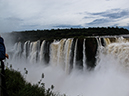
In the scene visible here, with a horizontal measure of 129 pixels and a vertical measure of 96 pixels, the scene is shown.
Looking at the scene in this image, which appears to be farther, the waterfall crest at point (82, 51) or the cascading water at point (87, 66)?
the waterfall crest at point (82, 51)

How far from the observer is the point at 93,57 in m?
9.02

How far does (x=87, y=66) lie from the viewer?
360 inches

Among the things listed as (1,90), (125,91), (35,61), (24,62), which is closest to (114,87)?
(125,91)

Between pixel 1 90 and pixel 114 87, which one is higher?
pixel 1 90

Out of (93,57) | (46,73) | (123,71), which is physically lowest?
(46,73)

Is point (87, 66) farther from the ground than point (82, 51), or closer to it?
closer to it

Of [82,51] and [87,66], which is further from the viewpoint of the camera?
[82,51]

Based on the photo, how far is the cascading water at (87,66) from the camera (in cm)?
689

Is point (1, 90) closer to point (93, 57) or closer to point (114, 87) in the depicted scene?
point (114, 87)

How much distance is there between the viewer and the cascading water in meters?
6.89

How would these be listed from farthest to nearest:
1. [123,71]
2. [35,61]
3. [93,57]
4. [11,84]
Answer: [35,61], [93,57], [123,71], [11,84]

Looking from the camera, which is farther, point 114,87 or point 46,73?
point 46,73

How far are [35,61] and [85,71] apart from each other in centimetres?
687

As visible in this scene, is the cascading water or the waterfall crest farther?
the waterfall crest
